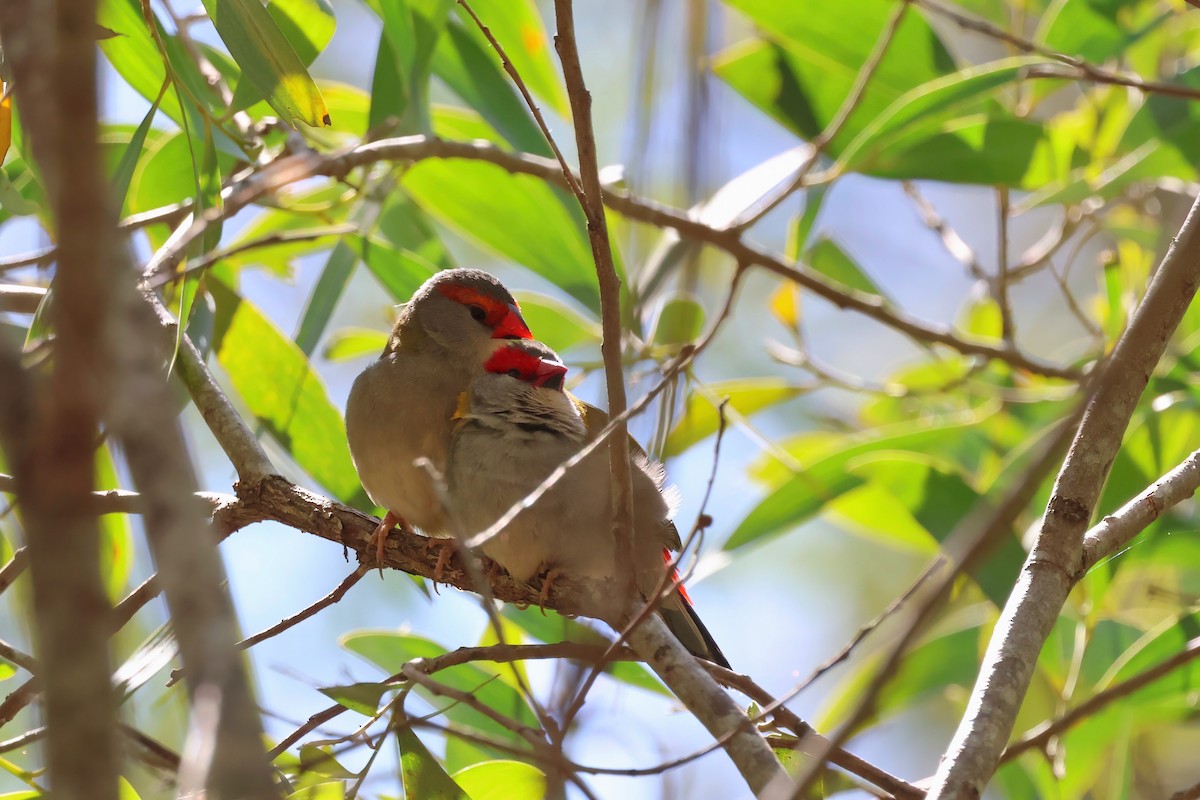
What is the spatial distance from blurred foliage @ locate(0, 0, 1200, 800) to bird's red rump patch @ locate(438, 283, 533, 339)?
13 centimetres

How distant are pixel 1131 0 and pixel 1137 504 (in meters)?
2.54

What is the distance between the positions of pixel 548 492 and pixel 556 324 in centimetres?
143

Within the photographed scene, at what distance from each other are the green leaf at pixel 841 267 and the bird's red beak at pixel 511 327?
4.28 ft

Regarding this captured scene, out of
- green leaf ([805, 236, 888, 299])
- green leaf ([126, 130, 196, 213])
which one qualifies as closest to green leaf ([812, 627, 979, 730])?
green leaf ([805, 236, 888, 299])

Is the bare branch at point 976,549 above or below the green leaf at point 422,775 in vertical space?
below

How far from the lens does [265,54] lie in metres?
2.59

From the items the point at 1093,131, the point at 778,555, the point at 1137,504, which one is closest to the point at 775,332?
the point at 778,555

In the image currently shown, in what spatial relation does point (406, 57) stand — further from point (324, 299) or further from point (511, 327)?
point (511, 327)

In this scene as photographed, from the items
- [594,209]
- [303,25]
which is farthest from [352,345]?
[594,209]

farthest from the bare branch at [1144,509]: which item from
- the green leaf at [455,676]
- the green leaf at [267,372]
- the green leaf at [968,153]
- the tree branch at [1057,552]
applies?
the green leaf at [267,372]

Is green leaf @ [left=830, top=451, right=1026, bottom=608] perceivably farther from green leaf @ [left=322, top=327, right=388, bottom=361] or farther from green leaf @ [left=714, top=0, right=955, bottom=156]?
green leaf @ [left=322, top=327, right=388, bottom=361]

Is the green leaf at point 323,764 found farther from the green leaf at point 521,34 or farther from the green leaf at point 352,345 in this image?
the green leaf at point 521,34

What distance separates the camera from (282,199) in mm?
3824

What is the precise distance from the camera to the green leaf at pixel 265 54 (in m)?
2.58
